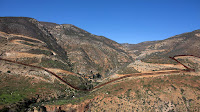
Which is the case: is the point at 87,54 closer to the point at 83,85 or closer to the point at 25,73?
the point at 83,85

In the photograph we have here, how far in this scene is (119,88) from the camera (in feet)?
93.9

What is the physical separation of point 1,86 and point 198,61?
147ft

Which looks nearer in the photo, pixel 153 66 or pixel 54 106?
pixel 54 106

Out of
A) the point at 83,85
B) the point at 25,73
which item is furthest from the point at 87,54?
the point at 25,73

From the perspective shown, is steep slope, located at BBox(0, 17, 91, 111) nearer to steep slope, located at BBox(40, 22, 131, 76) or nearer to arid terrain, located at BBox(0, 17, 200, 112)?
arid terrain, located at BBox(0, 17, 200, 112)

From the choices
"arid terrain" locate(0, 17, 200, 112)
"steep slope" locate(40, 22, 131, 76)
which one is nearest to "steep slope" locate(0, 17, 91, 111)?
"arid terrain" locate(0, 17, 200, 112)

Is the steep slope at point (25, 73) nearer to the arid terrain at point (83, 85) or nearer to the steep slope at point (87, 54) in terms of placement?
the arid terrain at point (83, 85)

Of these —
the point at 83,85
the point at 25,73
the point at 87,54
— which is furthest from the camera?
the point at 87,54

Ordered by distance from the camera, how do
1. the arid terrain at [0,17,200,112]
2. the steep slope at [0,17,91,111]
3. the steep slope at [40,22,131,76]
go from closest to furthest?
the arid terrain at [0,17,200,112] → the steep slope at [0,17,91,111] → the steep slope at [40,22,131,76]

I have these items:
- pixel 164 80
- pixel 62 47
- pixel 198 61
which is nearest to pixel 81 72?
pixel 62 47

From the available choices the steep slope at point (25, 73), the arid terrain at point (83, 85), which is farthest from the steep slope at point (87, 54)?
the steep slope at point (25, 73)

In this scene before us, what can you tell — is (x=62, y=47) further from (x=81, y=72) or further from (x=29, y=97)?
(x=29, y=97)

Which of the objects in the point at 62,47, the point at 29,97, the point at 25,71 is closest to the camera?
the point at 29,97

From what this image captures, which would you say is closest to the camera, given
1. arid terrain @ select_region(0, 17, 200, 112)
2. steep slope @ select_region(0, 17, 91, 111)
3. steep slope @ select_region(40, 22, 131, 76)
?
arid terrain @ select_region(0, 17, 200, 112)
